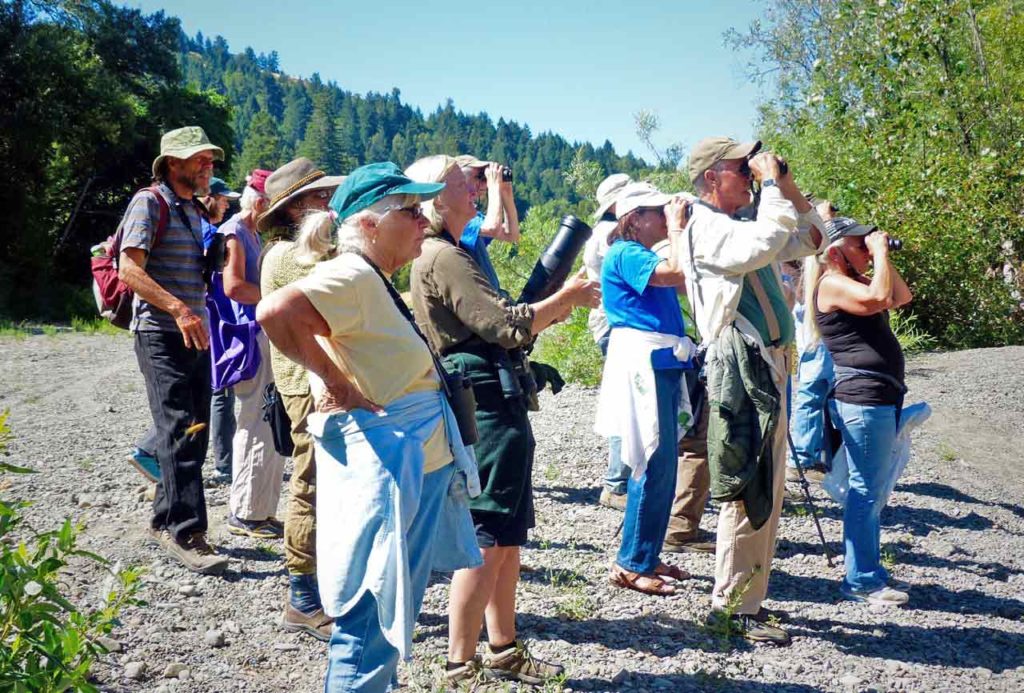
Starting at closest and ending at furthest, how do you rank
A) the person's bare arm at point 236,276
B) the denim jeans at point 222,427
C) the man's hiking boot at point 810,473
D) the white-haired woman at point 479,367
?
the white-haired woman at point 479,367, the person's bare arm at point 236,276, the denim jeans at point 222,427, the man's hiking boot at point 810,473

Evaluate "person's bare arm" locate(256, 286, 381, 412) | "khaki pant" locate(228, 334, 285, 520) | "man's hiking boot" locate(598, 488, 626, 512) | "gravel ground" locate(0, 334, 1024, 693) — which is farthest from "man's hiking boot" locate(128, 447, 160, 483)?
"person's bare arm" locate(256, 286, 381, 412)

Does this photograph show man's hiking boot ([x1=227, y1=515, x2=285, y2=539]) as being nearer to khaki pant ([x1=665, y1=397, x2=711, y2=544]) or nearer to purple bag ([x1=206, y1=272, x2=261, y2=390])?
purple bag ([x1=206, y1=272, x2=261, y2=390])

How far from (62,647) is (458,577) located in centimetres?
163

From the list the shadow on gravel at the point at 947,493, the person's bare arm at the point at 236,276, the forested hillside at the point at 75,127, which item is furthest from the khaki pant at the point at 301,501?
the forested hillside at the point at 75,127

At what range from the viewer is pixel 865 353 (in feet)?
15.9

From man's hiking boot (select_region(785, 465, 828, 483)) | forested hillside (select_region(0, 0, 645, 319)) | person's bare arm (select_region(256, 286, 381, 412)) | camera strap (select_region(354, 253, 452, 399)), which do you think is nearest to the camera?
person's bare arm (select_region(256, 286, 381, 412))

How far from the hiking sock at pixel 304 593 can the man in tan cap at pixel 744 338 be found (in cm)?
186

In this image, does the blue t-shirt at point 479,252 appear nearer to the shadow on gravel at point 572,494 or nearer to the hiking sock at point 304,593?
the hiking sock at point 304,593

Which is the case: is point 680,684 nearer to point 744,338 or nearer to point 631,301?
point 744,338

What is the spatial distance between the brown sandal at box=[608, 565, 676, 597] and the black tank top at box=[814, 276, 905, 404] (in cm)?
136

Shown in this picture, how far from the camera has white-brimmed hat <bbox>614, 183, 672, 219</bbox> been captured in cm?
437

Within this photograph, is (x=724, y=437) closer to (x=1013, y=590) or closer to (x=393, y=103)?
A: (x=1013, y=590)

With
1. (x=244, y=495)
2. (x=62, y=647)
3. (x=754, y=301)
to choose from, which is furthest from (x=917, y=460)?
(x=62, y=647)

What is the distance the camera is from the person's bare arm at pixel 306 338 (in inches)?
101
